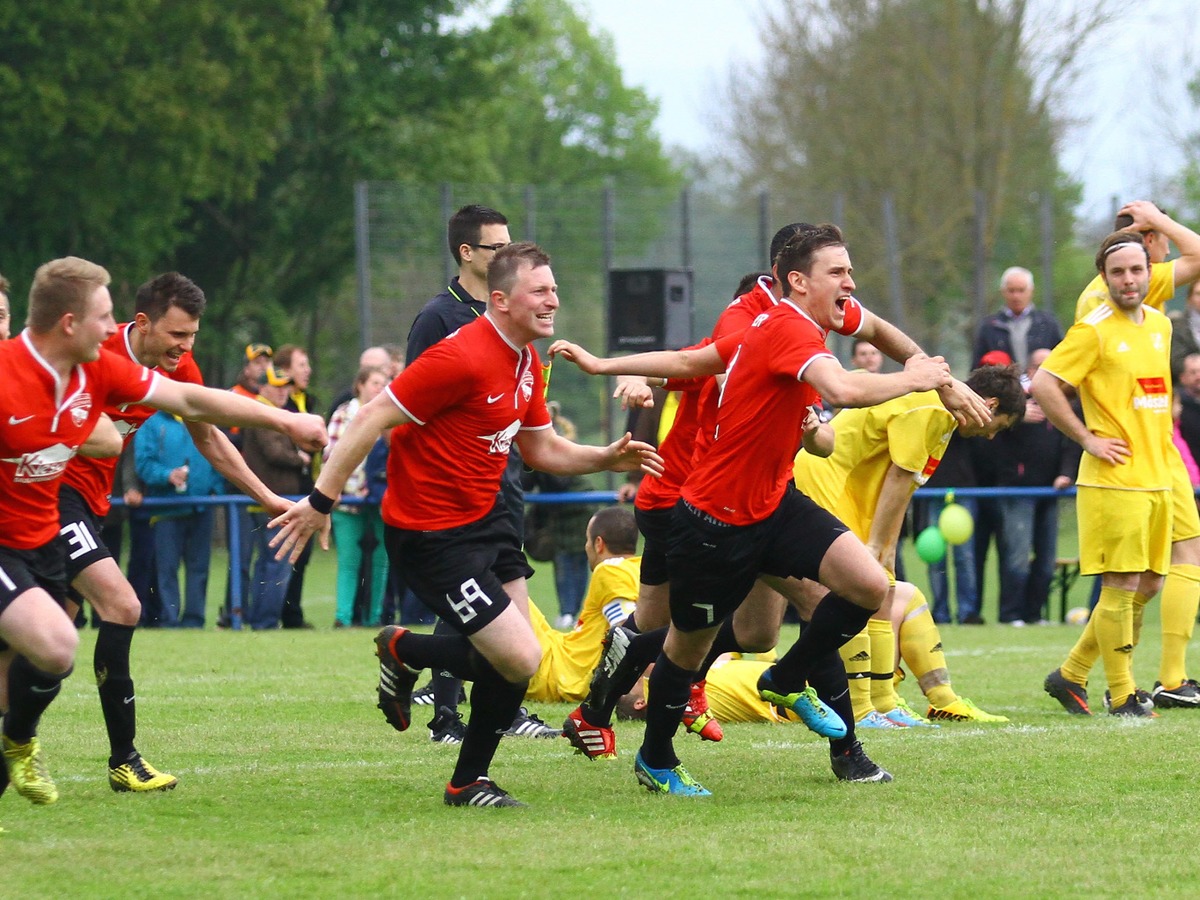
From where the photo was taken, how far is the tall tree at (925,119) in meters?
35.4

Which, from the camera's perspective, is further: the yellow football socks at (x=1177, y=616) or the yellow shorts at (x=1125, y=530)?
the yellow football socks at (x=1177, y=616)

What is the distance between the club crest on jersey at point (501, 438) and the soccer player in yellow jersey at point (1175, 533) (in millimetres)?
3752

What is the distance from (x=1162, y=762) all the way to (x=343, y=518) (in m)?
8.64

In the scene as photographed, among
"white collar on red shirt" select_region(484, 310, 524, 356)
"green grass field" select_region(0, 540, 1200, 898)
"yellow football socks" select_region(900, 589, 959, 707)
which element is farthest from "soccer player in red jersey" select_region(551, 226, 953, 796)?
"yellow football socks" select_region(900, 589, 959, 707)

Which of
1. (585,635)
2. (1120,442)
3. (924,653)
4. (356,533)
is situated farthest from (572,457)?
(356,533)

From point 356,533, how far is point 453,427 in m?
8.24

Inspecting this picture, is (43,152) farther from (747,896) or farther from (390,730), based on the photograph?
(747,896)

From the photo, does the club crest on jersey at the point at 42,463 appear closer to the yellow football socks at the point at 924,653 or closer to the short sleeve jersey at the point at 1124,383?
the yellow football socks at the point at 924,653

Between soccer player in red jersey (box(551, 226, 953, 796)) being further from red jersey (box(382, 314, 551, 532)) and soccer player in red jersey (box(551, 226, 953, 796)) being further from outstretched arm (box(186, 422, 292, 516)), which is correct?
outstretched arm (box(186, 422, 292, 516))

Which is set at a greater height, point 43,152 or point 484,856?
point 43,152

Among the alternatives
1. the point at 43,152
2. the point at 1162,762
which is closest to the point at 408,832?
the point at 1162,762

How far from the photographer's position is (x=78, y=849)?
5.50 m

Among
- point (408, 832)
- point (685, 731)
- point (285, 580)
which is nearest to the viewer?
point (408, 832)

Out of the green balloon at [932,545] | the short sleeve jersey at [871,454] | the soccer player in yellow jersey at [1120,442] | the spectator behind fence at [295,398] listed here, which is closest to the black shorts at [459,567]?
the short sleeve jersey at [871,454]
